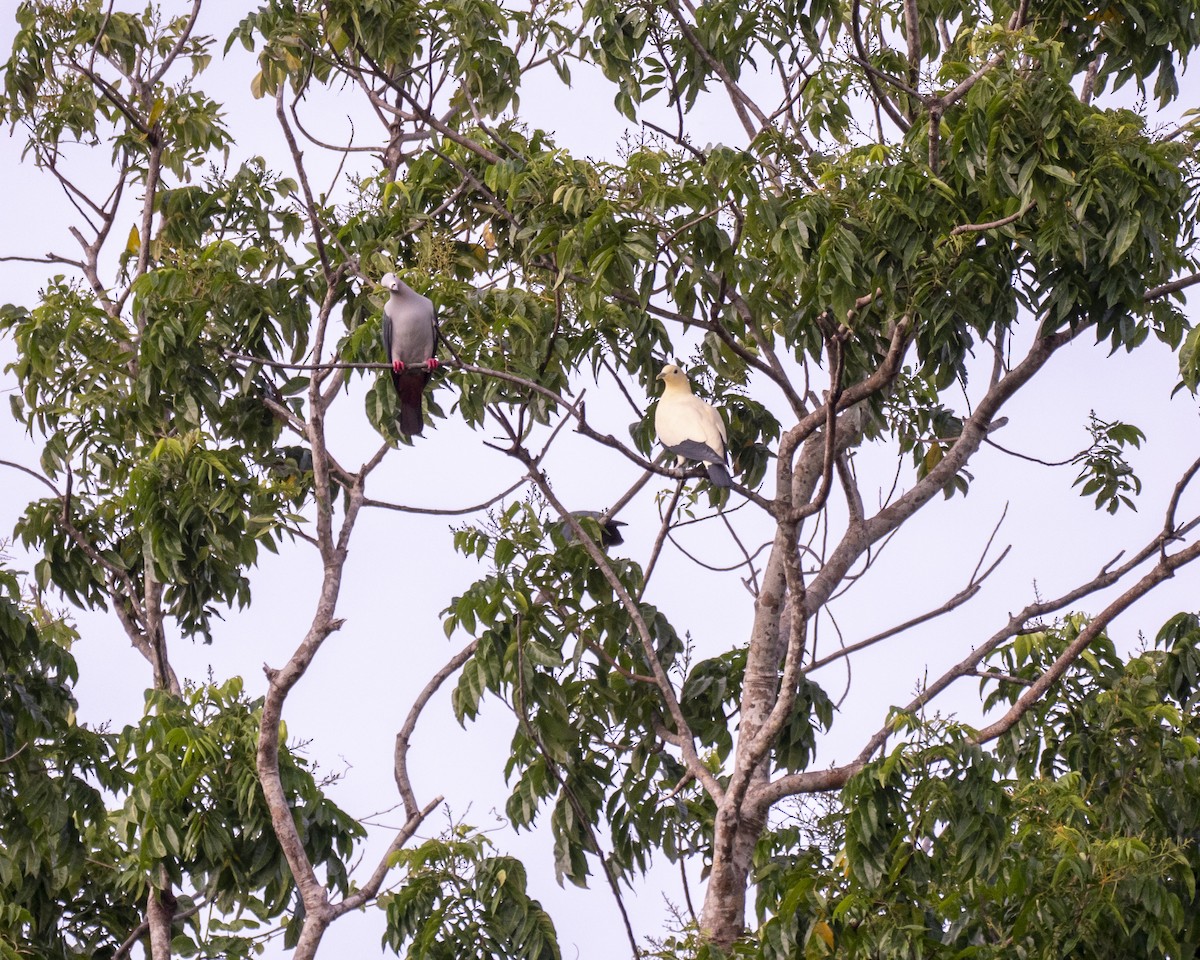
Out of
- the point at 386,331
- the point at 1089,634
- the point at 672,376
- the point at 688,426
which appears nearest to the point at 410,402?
the point at 386,331

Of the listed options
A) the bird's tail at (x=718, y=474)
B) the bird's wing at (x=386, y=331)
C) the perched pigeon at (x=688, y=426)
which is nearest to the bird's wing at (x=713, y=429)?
the perched pigeon at (x=688, y=426)

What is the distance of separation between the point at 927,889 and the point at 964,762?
1.28 feet

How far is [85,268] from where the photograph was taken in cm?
732

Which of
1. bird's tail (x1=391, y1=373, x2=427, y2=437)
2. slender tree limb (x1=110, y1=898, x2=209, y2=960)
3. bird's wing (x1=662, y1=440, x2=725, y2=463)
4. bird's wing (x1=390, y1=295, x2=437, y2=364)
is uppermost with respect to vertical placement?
bird's wing (x1=390, y1=295, x2=437, y2=364)

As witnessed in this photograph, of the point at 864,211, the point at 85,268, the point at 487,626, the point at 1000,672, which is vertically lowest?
the point at 1000,672

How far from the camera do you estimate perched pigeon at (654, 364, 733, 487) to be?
548 cm

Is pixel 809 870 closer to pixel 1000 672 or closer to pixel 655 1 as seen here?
pixel 1000 672

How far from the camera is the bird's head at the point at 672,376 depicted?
5922 mm

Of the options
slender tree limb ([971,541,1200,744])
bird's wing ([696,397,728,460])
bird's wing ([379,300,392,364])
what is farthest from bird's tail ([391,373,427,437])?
slender tree limb ([971,541,1200,744])

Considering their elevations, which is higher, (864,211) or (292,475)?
(292,475)

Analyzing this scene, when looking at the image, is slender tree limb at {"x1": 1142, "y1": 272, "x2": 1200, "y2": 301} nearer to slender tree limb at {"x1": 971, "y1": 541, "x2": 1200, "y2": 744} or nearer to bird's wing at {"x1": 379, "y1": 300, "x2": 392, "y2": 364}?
slender tree limb at {"x1": 971, "y1": 541, "x2": 1200, "y2": 744}

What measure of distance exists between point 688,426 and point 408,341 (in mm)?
1427

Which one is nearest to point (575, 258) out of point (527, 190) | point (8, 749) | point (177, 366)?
point (527, 190)

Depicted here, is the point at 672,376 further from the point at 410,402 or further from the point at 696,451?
the point at 410,402
